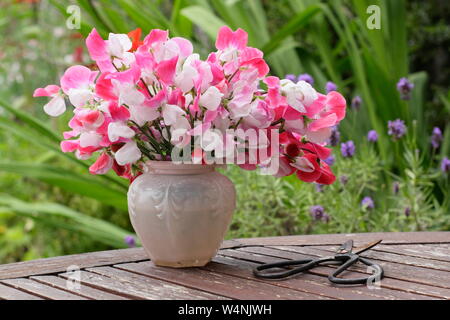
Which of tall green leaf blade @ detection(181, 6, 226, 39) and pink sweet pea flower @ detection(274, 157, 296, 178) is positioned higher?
tall green leaf blade @ detection(181, 6, 226, 39)

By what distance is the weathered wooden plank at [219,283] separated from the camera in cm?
95

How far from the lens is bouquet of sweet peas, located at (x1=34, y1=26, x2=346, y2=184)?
100cm

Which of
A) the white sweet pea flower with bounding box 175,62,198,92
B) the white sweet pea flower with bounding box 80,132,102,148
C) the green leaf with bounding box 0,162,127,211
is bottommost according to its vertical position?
the green leaf with bounding box 0,162,127,211

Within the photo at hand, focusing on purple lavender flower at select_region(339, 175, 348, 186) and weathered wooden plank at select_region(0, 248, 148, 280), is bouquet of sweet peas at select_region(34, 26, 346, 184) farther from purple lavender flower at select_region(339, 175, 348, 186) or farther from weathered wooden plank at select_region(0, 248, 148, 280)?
purple lavender flower at select_region(339, 175, 348, 186)

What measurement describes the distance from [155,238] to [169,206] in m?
0.06

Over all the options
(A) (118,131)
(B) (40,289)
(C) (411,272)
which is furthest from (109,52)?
(C) (411,272)

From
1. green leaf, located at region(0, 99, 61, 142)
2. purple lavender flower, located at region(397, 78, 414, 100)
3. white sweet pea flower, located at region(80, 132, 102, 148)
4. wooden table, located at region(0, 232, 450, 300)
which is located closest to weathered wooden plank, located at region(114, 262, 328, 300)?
wooden table, located at region(0, 232, 450, 300)

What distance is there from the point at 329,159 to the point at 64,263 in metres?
1.03

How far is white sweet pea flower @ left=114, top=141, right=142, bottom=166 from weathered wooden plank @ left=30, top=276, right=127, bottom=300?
0.61ft

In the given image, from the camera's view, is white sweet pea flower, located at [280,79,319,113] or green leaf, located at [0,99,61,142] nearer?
white sweet pea flower, located at [280,79,319,113]

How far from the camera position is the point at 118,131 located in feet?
3.34

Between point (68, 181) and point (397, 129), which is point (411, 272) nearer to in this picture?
point (397, 129)

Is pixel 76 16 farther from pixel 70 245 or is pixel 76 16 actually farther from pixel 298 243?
pixel 70 245
